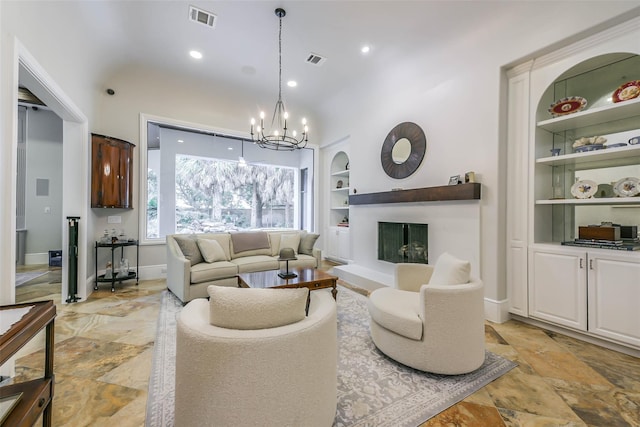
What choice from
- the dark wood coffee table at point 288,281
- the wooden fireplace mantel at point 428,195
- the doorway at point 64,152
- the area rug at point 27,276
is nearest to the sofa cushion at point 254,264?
the dark wood coffee table at point 288,281

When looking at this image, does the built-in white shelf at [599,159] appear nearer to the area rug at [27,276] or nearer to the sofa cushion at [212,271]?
the sofa cushion at [212,271]

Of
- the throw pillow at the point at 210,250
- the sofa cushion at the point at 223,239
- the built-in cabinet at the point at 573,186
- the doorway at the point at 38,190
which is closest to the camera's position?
the built-in cabinet at the point at 573,186

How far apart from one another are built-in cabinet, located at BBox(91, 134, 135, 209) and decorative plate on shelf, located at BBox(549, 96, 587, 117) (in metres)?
5.64

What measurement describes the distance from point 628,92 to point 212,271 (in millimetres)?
4603

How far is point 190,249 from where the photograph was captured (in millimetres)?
3605

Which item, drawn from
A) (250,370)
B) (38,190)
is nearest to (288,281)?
(250,370)

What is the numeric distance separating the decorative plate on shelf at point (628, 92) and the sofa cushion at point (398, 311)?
2486 mm

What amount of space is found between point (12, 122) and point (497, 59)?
4.46 meters

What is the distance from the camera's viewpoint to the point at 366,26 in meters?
3.23

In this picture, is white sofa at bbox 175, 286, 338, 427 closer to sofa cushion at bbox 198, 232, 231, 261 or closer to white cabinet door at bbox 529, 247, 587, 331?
white cabinet door at bbox 529, 247, 587, 331

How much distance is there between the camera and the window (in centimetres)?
471

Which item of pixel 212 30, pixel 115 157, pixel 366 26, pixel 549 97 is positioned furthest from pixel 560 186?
pixel 115 157

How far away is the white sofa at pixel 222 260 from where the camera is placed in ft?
10.7

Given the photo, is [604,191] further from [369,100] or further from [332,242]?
[332,242]
